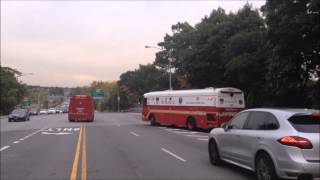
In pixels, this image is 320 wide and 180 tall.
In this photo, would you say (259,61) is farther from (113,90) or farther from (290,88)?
(113,90)

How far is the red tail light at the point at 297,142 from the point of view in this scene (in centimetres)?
1000

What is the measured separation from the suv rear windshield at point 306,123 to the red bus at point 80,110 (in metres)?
41.5

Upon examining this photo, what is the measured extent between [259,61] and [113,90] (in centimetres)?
9773

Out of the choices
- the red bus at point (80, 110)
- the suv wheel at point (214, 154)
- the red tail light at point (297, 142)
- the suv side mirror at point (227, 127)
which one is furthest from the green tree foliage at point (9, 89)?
the red tail light at point (297, 142)

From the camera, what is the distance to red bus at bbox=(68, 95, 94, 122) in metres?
50.9

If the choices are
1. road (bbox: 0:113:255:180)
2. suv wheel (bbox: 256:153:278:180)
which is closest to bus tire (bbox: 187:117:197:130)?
road (bbox: 0:113:255:180)

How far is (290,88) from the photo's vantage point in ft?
105

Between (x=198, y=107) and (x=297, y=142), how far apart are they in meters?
22.6

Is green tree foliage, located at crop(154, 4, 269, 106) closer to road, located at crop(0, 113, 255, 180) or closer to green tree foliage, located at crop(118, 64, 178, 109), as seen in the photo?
road, located at crop(0, 113, 255, 180)

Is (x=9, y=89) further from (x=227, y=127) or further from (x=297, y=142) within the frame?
(x=297, y=142)

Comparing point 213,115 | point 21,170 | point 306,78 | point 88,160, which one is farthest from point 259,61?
point 21,170

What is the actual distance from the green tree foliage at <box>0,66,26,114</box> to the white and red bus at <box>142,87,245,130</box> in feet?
239

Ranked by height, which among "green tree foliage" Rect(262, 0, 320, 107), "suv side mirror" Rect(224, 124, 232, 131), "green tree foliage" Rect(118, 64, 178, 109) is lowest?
"suv side mirror" Rect(224, 124, 232, 131)

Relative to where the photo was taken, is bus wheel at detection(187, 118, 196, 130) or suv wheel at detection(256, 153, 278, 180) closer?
suv wheel at detection(256, 153, 278, 180)
